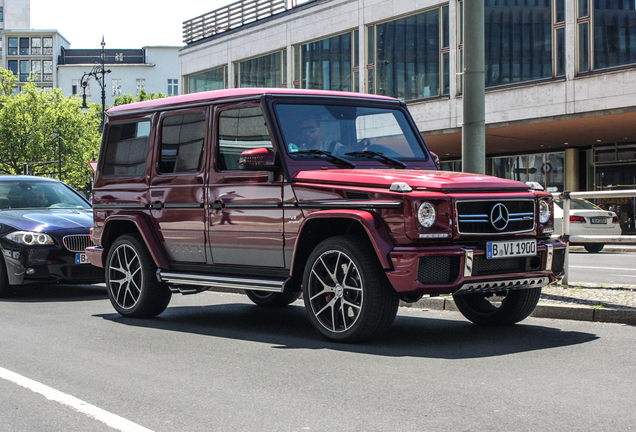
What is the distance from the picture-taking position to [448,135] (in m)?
29.3

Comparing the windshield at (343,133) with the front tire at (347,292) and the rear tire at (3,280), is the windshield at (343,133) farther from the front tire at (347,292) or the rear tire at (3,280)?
the rear tire at (3,280)

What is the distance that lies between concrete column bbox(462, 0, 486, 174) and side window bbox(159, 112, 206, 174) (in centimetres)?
→ 348

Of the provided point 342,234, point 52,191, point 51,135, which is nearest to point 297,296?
point 342,234

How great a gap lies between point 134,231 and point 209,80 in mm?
32893

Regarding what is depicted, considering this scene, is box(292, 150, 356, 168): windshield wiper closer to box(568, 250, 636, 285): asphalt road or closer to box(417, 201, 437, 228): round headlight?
box(417, 201, 437, 228): round headlight

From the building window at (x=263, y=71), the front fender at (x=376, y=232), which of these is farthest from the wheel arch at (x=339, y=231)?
the building window at (x=263, y=71)

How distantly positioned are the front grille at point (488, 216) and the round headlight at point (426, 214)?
0.22 metres

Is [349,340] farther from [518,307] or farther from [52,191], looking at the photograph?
[52,191]

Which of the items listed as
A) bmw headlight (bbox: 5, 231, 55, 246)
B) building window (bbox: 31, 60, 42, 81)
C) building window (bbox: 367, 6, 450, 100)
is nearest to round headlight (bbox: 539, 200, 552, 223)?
bmw headlight (bbox: 5, 231, 55, 246)

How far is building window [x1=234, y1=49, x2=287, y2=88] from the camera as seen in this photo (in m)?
35.7

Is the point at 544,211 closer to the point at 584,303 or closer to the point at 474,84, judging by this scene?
the point at 584,303

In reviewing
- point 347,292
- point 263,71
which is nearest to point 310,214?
point 347,292

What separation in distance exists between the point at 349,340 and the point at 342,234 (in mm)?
847

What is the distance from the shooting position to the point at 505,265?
6.58 m
